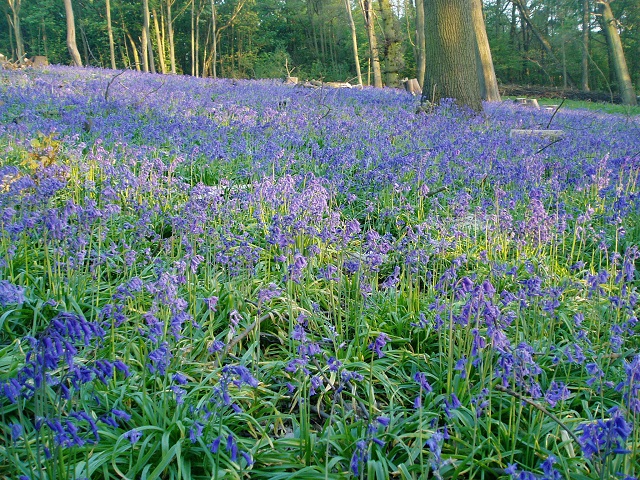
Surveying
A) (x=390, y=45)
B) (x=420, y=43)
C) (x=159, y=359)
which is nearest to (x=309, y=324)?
(x=159, y=359)

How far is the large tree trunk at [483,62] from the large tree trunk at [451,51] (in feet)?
18.6

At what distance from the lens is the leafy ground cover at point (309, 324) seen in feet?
6.77

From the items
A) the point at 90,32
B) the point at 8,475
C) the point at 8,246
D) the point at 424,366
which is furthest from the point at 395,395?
the point at 90,32

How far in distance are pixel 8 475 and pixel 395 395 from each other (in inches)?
67.9

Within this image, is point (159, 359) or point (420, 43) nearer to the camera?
point (159, 359)

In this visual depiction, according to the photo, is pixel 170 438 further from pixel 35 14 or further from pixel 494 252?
pixel 35 14

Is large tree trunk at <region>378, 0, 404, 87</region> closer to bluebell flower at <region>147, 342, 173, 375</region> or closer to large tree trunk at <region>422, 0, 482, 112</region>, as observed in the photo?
large tree trunk at <region>422, 0, 482, 112</region>

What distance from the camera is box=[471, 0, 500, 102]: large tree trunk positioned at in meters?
16.7

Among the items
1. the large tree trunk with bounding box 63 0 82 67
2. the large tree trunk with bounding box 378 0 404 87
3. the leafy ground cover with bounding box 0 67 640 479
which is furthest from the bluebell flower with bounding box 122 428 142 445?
the large tree trunk with bounding box 63 0 82 67

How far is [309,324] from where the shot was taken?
A: 338cm

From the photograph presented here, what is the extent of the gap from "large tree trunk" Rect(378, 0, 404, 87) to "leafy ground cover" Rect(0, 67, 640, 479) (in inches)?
508

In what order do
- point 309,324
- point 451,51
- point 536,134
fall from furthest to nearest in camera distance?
point 451,51
point 536,134
point 309,324

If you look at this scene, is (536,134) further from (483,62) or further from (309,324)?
(483,62)

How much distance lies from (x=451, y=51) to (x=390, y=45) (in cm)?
847
